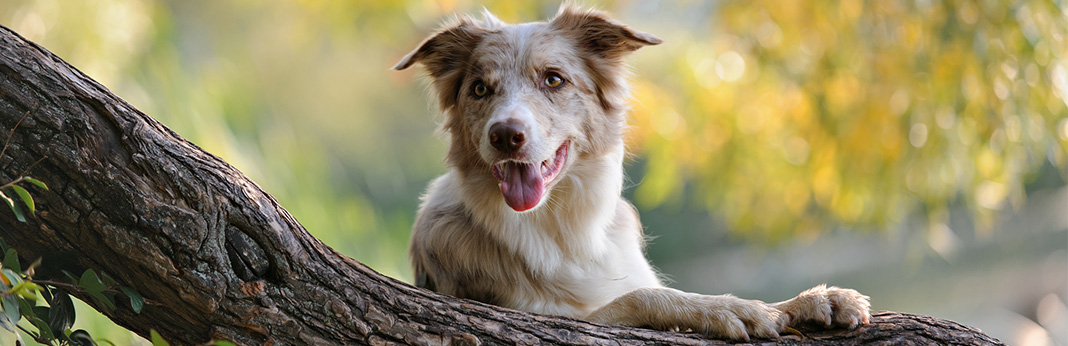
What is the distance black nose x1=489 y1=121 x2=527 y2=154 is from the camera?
2.69m

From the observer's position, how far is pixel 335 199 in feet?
27.7

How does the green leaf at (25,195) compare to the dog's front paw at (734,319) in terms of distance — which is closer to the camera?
the green leaf at (25,195)

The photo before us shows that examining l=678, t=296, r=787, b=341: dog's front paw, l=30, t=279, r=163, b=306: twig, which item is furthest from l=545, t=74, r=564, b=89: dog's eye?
l=30, t=279, r=163, b=306: twig

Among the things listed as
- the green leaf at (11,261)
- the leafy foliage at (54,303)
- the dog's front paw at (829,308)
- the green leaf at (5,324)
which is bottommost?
the green leaf at (5,324)

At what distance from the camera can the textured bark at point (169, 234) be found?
1959 mm

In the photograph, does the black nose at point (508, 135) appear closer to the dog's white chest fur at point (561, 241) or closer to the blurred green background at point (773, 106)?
the dog's white chest fur at point (561, 241)

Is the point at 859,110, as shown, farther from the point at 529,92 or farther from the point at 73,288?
the point at 73,288

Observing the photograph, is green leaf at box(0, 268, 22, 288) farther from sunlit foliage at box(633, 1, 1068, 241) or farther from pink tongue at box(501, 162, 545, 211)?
sunlit foliage at box(633, 1, 1068, 241)

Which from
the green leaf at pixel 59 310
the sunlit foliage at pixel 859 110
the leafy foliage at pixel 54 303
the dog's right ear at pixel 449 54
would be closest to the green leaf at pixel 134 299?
the leafy foliage at pixel 54 303

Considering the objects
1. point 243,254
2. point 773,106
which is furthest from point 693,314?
point 773,106

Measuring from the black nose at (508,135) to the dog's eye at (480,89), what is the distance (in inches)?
13.4

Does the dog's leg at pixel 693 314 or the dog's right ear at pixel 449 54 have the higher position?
the dog's right ear at pixel 449 54

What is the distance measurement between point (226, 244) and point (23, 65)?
2.19 feet

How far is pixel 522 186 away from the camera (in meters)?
2.82
